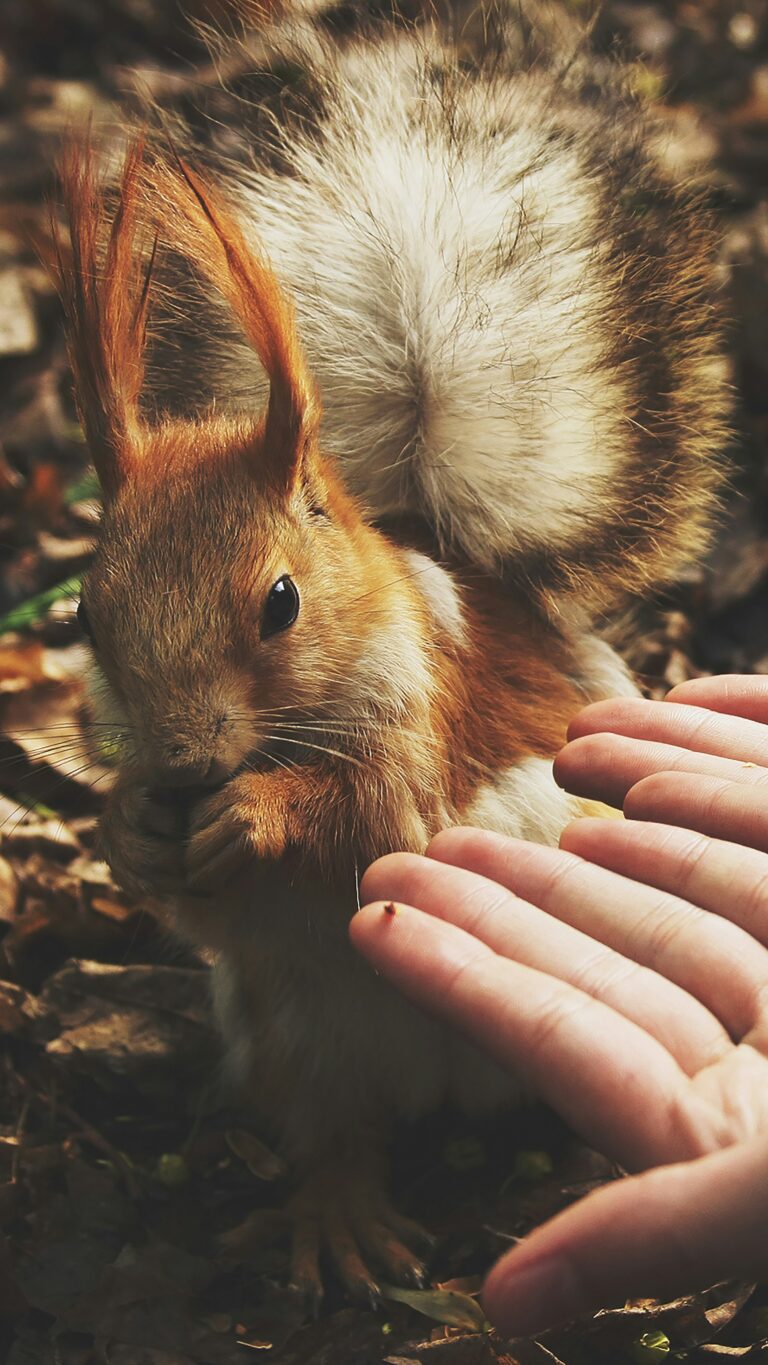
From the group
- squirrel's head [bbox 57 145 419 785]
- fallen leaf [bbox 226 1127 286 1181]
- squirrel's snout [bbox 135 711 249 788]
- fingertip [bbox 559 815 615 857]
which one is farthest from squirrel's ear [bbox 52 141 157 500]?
fallen leaf [bbox 226 1127 286 1181]

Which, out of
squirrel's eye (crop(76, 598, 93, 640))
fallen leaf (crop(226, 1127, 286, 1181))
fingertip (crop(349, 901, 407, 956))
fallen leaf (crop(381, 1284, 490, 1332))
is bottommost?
fallen leaf (crop(381, 1284, 490, 1332))

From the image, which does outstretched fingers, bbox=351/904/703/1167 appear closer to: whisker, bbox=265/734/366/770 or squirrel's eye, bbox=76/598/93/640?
whisker, bbox=265/734/366/770

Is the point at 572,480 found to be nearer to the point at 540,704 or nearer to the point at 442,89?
the point at 540,704

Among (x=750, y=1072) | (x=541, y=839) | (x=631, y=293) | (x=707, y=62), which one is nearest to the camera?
(x=750, y=1072)

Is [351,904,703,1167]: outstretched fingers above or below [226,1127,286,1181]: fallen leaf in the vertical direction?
above

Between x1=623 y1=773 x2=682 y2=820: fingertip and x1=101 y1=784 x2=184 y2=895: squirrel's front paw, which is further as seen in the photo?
x1=101 y1=784 x2=184 y2=895: squirrel's front paw

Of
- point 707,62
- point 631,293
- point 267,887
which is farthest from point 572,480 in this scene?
point 707,62

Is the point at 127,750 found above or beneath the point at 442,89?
beneath
